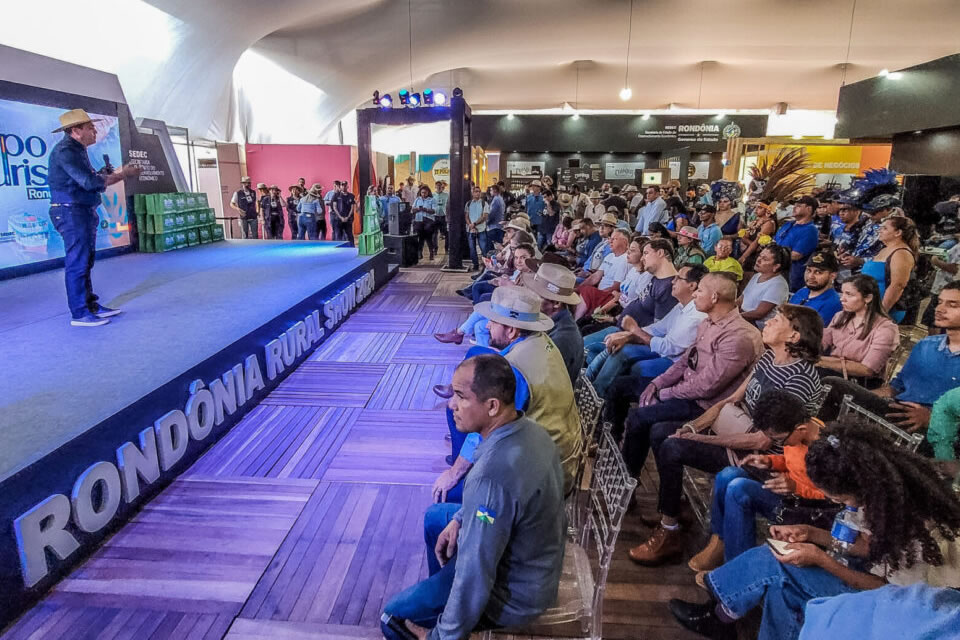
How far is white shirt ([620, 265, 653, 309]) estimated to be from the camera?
461cm

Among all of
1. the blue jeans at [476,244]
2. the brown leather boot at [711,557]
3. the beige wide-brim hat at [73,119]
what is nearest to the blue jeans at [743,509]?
the brown leather boot at [711,557]

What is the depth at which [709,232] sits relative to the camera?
6621 mm

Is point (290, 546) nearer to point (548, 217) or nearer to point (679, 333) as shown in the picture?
point (679, 333)

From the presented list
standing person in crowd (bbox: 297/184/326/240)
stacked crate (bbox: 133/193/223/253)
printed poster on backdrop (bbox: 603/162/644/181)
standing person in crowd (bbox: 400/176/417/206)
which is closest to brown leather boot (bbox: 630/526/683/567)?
stacked crate (bbox: 133/193/223/253)

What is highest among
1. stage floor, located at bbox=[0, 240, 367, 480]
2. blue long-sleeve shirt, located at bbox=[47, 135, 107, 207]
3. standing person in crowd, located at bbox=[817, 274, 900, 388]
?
blue long-sleeve shirt, located at bbox=[47, 135, 107, 207]

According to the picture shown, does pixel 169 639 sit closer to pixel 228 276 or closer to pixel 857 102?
pixel 228 276

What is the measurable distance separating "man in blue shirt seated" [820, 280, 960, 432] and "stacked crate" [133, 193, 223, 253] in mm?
8241

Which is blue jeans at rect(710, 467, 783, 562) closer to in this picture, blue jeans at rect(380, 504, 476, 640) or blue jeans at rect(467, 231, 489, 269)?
blue jeans at rect(380, 504, 476, 640)

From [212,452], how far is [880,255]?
16.0 ft

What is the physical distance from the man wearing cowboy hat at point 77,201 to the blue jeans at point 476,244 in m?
6.07

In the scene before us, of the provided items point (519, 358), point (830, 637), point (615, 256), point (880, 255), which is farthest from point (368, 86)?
point (830, 637)

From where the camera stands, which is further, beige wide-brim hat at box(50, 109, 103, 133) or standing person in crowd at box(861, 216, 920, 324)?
standing person in crowd at box(861, 216, 920, 324)

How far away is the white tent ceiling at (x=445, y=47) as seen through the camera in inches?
323

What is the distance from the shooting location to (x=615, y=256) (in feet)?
18.0
